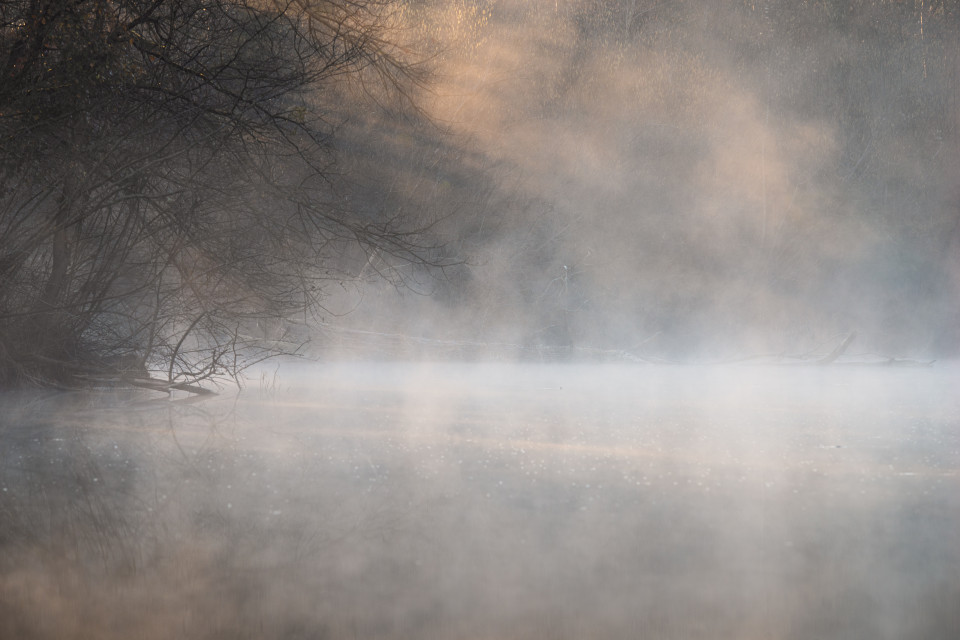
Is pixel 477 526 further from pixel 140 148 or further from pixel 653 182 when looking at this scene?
pixel 653 182

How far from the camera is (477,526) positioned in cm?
148

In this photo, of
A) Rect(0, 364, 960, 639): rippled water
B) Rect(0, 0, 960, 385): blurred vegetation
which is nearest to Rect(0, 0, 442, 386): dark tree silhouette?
Rect(0, 364, 960, 639): rippled water

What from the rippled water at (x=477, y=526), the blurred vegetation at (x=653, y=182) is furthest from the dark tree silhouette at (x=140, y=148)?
the blurred vegetation at (x=653, y=182)

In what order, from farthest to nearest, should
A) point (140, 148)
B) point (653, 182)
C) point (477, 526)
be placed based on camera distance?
1. point (653, 182)
2. point (140, 148)
3. point (477, 526)

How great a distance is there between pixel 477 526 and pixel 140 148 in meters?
1.71

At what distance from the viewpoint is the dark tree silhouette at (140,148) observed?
204 centimetres

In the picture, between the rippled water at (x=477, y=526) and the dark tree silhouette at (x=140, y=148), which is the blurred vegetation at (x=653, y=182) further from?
the rippled water at (x=477, y=526)

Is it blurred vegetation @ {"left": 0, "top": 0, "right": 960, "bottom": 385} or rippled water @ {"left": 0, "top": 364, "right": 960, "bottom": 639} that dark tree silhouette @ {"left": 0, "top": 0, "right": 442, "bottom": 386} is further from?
blurred vegetation @ {"left": 0, "top": 0, "right": 960, "bottom": 385}

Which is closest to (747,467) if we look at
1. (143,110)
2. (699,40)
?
(143,110)

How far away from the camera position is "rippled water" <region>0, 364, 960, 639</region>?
1.05 m

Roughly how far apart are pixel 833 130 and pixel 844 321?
2.10 m

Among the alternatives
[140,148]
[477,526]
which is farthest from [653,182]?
[477,526]

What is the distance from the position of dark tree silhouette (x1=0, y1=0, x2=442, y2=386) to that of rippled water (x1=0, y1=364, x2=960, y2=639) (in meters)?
0.60

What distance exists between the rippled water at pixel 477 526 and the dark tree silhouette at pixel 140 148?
1.97ft
